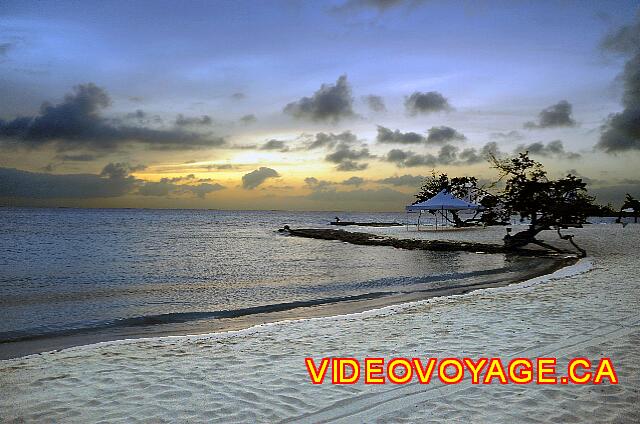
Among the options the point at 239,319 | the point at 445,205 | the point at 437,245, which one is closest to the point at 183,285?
the point at 239,319

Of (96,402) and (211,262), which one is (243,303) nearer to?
(96,402)

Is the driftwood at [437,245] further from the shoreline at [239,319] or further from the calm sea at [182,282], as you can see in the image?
the shoreline at [239,319]

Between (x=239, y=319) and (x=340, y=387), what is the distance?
231 inches

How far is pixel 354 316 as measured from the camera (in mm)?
9703

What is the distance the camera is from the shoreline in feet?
28.0

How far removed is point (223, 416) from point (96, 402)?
1.46 metres

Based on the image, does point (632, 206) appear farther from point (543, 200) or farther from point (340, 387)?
point (340, 387)

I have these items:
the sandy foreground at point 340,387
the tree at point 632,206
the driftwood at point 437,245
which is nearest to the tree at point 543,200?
the driftwood at point 437,245

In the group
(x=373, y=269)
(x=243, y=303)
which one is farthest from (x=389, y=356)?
(x=373, y=269)

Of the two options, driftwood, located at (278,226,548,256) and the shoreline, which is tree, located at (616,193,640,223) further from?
the shoreline

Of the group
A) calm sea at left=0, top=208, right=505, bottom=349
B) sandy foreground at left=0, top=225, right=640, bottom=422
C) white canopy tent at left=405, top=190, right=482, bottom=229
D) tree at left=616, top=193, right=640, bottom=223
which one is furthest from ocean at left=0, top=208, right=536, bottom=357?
tree at left=616, top=193, right=640, bottom=223

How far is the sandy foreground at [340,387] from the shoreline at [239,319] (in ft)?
3.91

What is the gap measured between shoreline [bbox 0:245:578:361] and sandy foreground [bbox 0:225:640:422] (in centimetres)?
119

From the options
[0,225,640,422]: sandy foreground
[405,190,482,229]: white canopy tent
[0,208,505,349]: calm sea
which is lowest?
[0,208,505,349]: calm sea
